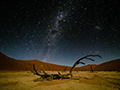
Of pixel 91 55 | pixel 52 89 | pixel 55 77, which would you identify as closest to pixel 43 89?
pixel 52 89

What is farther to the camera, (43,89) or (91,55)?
(91,55)

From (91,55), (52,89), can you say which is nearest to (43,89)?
(52,89)

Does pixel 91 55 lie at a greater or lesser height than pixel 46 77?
greater

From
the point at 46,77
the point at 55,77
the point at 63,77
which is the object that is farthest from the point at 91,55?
the point at 46,77

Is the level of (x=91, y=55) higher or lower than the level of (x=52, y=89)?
higher

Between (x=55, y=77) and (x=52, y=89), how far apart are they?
3.48 meters

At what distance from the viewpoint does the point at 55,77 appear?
6.65 meters

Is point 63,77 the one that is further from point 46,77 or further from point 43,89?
point 43,89

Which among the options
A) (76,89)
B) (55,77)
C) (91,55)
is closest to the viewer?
(76,89)

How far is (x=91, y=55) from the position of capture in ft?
20.4

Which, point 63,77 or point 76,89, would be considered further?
point 63,77

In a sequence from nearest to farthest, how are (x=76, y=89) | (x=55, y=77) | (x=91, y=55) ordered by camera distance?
(x=76, y=89) < (x=91, y=55) < (x=55, y=77)

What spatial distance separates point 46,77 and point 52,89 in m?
3.20

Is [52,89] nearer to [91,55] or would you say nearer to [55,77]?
[55,77]
